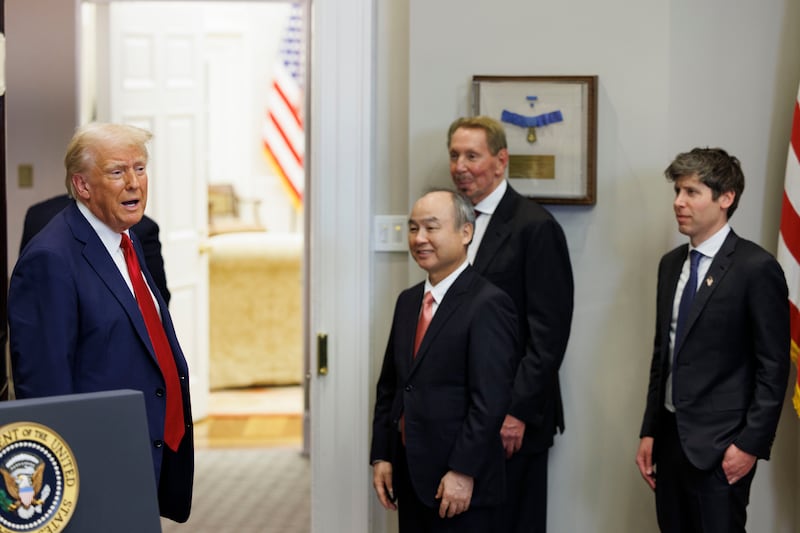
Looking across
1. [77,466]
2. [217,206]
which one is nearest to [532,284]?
[77,466]

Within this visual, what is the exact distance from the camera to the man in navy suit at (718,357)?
2.79 metres

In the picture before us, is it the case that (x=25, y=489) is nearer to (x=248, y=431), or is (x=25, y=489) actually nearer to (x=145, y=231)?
(x=145, y=231)

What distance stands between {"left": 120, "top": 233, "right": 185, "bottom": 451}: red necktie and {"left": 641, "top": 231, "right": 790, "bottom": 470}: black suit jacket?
4.33 ft

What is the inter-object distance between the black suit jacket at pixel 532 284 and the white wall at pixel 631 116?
11.4 inches

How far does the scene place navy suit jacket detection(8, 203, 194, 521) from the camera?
2086mm

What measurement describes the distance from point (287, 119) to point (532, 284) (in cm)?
654

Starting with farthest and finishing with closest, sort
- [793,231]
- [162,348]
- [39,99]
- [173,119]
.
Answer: [39,99]
[173,119]
[793,231]
[162,348]

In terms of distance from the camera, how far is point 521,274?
315 cm

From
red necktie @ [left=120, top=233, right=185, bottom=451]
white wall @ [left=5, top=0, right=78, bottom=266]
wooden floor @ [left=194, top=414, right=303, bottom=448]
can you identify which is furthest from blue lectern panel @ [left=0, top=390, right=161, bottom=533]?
white wall @ [left=5, top=0, right=78, bottom=266]

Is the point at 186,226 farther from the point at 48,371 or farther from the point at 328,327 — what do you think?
the point at 48,371

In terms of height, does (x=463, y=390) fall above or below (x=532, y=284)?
below

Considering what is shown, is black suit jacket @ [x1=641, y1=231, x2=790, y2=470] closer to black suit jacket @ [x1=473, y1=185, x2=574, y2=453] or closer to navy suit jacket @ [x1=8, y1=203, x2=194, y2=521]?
black suit jacket @ [x1=473, y1=185, x2=574, y2=453]

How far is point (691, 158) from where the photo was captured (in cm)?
291

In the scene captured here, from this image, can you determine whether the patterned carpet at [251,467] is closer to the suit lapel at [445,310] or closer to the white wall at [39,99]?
the white wall at [39,99]
